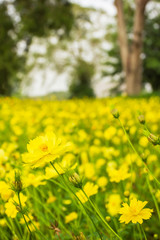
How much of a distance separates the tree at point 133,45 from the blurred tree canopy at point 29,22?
208 centimetres

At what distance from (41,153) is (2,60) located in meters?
9.91

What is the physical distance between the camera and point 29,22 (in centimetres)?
872

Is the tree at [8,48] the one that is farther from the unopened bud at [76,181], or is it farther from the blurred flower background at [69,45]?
the unopened bud at [76,181]

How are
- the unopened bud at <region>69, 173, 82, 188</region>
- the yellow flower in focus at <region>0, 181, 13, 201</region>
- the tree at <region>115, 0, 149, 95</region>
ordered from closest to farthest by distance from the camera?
the unopened bud at <region>69, 173, 82, 188</region>
the yellow flower in focus at <region>0, 181, 13, 201</region>
the tree at <region>115, 0, 149, 95</region>

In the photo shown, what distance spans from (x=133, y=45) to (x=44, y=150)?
7.69 m

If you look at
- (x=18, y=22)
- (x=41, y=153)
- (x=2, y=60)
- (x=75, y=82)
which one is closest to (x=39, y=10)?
(x=18, y=22)

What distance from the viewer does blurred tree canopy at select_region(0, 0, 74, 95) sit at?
29.6 feet

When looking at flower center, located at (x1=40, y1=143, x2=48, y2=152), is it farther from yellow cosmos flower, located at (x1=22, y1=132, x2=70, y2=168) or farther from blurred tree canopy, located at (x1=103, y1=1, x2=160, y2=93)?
blurred tree canopy, located at (x1=103, y1=1, x2=160, y2=93)

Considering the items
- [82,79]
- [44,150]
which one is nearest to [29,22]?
[82,79]

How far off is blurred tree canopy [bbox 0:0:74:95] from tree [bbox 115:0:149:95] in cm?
208

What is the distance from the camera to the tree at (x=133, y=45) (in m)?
7.59

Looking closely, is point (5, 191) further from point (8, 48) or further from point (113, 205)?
point (8, 48)

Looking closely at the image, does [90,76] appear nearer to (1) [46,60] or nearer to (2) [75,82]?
(2) [75,82]

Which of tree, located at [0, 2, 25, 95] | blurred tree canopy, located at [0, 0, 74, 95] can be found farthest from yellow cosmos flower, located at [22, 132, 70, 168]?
tree, located at [0, 2, 25, 95]
